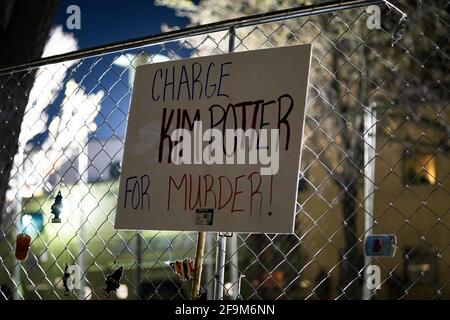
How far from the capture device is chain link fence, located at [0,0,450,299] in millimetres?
2617

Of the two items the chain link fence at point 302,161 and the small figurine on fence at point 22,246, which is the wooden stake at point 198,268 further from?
the small figurine on fence at point 22,246

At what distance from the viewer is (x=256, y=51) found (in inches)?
85.4

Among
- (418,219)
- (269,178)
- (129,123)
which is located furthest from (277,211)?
(418,219)

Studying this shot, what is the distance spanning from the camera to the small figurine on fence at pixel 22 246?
116 inches

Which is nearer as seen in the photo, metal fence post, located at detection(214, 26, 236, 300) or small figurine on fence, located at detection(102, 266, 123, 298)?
metal fence post, located at detection(214, 26, 236, 300)

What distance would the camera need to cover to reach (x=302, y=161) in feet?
25.1

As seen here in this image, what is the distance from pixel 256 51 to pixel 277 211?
51 cm

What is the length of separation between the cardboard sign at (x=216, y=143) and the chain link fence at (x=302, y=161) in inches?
9.2
